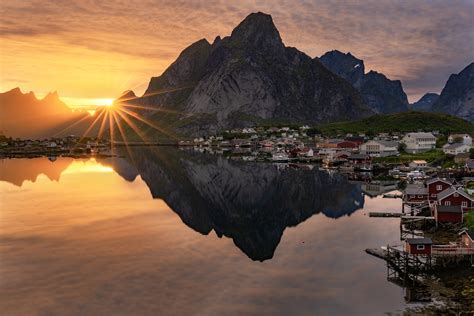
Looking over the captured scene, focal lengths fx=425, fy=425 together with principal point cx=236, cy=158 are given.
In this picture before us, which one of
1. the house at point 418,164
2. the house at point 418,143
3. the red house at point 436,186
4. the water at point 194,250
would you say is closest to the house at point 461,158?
the house at point 418,164

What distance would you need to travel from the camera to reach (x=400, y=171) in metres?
109

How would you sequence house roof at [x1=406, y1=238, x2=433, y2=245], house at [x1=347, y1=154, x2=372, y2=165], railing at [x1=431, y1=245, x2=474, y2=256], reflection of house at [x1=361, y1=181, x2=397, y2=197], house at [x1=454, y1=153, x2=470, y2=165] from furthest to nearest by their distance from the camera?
house at [x1=347, y1=154, x2=372, y2=165], house at [x1=454, y1=153, x2=470, y2=165], reflection of house at [x1=361, y1=181, x2=397, y2=197], house roof at [x1=406, y1=238, x2=433, y2=245], railing at [x1=431, y1=245, x2=474, y2=256]

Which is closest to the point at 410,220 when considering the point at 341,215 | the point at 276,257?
the point at 341,215

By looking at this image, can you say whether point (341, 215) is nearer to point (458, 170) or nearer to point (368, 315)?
point (368, 315)

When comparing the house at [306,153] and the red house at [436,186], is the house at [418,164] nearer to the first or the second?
the red house at [436,186]

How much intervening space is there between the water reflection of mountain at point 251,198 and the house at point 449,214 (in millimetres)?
16470

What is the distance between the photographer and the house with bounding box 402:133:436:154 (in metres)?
150

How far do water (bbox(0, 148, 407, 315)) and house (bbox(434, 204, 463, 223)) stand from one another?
580cm

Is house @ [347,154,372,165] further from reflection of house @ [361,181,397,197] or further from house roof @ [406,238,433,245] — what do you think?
house roof @ [406,238,433,245]

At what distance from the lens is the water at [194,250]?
32.2m

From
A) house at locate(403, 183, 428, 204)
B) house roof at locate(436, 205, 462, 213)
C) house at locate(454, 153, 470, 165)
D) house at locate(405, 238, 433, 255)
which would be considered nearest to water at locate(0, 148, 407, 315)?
house at locate(405, 238, 433, 255)

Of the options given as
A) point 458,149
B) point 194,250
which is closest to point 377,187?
point 458,149

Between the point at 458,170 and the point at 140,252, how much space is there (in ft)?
250

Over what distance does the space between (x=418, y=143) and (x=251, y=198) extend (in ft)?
308
